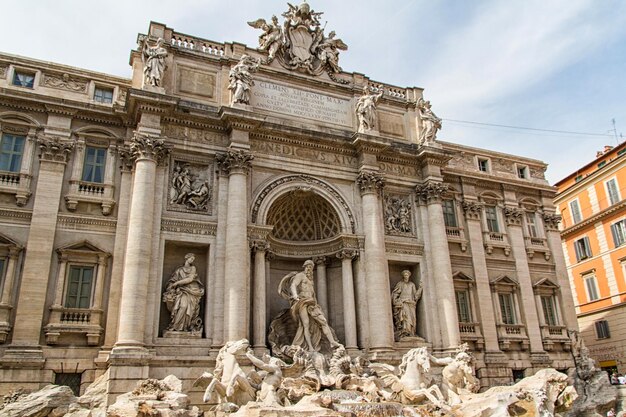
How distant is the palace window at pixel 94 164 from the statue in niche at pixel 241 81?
213 inches

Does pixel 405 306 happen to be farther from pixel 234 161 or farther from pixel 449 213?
pixel 234 161

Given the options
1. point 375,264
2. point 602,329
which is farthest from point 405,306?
point 602,329

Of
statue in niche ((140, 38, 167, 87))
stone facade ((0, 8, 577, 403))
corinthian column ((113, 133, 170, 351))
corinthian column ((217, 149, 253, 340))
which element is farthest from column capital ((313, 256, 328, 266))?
→ statue in niche ((140, 38, 167, 87))

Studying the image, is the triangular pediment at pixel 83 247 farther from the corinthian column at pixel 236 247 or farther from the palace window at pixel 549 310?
the palace window at pixel 549 310

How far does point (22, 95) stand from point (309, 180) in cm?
1098

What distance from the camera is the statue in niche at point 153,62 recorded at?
20.3 meters

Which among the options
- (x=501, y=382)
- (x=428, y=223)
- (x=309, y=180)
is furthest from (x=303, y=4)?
(x=501, y=382)

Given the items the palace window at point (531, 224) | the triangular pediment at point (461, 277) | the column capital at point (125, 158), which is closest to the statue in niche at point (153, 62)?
the column capital at point (125, 158)

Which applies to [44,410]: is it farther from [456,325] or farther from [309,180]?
[456,325]

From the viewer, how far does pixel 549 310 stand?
89.2 feet

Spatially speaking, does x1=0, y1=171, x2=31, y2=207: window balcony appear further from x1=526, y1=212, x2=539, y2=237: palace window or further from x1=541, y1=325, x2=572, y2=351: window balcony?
x1=526, y1=212, x2=539, y2=237: palace window

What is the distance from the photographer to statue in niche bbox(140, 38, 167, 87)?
20266 millimetres

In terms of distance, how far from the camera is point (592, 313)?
1278 inches

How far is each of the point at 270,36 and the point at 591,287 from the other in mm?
24115
